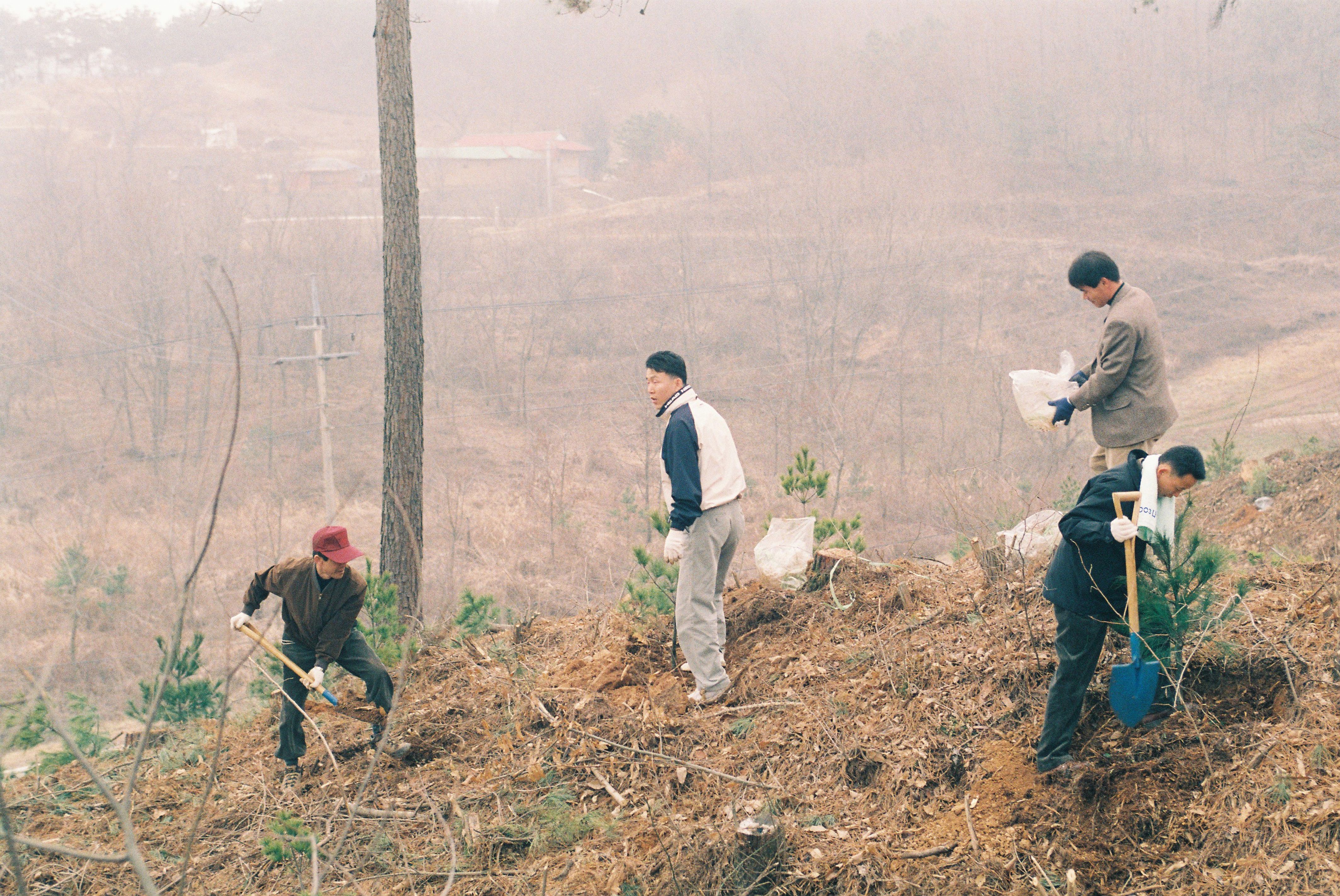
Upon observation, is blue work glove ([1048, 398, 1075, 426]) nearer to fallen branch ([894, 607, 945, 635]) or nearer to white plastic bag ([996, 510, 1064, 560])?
white plastic bag ([996, 510, 1064, 560])

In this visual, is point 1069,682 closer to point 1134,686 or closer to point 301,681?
point 1134,686

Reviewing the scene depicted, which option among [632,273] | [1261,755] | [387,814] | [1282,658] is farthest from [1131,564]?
[632,273]

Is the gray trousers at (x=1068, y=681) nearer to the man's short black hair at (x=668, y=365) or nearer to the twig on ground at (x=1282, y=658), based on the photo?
the twig on ground at (x=1282, y=658)

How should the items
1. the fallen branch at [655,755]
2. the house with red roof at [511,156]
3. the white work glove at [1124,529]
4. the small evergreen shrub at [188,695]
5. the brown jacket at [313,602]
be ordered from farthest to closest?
the house with red roof at [511,156], the small evergreen shrub at [188,695], the brown jacket at [313,602], the fallen branch at [655,755], the white work glove at [1124,529]

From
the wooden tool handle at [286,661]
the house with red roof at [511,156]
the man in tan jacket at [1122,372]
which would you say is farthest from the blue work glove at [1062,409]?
the house with red roof at [511,156]

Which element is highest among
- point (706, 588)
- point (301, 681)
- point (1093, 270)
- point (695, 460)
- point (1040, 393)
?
point (1093, 270)

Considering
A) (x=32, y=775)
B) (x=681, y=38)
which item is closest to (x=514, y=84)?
(x=681, y=38)

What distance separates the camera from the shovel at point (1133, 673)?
3627 millimetres

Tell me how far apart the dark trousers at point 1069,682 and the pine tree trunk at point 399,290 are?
487cm

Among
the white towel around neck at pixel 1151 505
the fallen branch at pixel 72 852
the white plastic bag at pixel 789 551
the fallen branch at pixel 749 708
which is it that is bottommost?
the fallen branch at pixel 749 708

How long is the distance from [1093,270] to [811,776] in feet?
8.95

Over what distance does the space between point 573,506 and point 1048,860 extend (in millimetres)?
25720

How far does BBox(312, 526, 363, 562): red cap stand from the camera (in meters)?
4.77

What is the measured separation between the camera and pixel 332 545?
4.80 m
